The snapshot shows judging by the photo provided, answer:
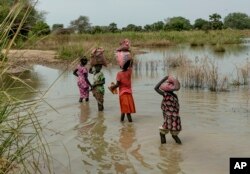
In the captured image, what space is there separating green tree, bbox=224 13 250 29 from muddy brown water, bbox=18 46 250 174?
95.6m

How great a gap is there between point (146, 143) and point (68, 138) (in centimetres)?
144

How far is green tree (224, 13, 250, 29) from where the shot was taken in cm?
10456

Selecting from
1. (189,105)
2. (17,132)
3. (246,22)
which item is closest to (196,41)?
(189,105)

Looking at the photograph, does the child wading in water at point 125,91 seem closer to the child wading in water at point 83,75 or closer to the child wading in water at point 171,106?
the child wading in water at point 171,106

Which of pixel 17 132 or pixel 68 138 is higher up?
pixel 17 132

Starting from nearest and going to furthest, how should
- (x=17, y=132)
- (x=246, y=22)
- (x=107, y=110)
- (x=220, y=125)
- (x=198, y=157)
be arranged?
(x=17, y=132)
(x=198, y=157)
(x=220, y=125)
(x=107, y=110)
(x=246, y=22)

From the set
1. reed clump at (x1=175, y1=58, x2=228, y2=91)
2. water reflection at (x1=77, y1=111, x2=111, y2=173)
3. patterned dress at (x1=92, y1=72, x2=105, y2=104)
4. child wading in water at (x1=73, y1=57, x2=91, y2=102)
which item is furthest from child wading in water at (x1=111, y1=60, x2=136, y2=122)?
reed clump at (x1=175, y1=58, x2=228, y2=91)

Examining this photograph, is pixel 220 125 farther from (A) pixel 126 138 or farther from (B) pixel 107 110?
(B) pixel 107 110

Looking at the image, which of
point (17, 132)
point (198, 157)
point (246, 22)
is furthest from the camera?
point (246, 22)

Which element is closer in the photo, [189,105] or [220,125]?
[220,125]

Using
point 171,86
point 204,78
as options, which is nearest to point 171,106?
point 171,86

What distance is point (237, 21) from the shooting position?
4213 inches

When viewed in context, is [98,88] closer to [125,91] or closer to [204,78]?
[125,91]

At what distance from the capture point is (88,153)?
6.89 metres
